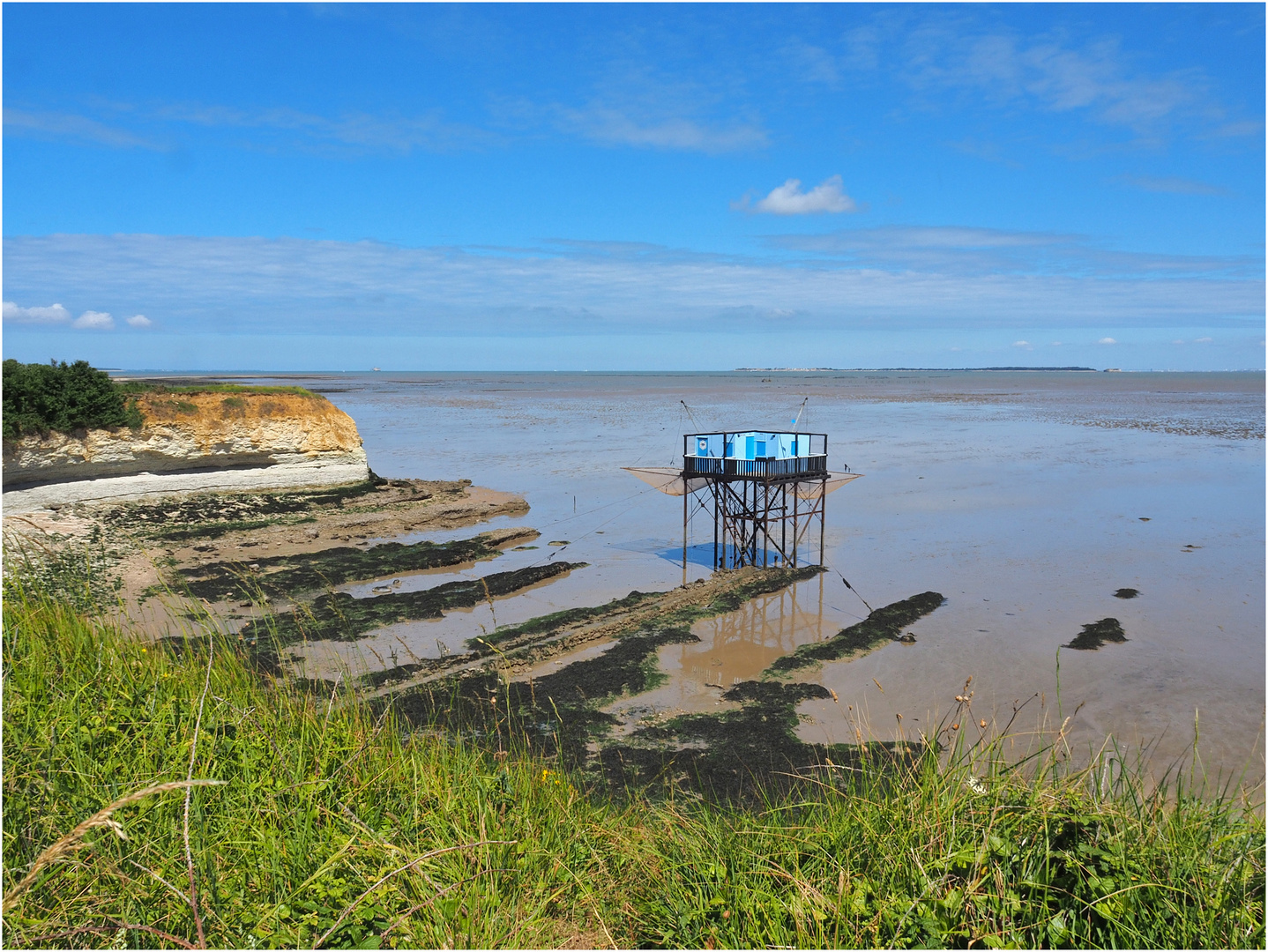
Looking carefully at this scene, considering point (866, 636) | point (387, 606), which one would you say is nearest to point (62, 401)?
point (387, 606)

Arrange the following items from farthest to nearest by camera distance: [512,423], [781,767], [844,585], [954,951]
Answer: [512,423], [844,585], [781,767], [954,951]

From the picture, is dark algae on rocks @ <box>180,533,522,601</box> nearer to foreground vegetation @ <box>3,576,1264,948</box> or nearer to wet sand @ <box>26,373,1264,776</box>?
wet sand @ <box>26,373,1264,776</box>

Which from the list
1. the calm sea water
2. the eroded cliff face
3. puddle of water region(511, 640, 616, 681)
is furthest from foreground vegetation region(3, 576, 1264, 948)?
the eroded cliff face

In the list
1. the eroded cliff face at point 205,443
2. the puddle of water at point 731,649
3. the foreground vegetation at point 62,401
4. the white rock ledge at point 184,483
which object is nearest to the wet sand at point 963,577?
the puddle of water at point 731,649

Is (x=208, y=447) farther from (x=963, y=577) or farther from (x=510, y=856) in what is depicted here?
(x=510, y=856)

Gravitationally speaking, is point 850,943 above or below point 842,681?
above

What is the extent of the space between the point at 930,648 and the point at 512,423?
49281 millimetres

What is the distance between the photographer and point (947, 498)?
29.9 metres

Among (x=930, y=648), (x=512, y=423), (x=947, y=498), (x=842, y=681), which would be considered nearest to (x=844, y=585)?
(x=930, y=648)

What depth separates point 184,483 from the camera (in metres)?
27.7

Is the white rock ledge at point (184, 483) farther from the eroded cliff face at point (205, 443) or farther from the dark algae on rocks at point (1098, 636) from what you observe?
the dark algae on rocks at point (1098, 636)

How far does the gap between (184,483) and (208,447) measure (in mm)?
1484

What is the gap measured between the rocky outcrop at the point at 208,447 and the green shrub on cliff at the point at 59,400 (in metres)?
0.41

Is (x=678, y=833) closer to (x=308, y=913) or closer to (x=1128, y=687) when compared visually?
(x=308, y=913)
